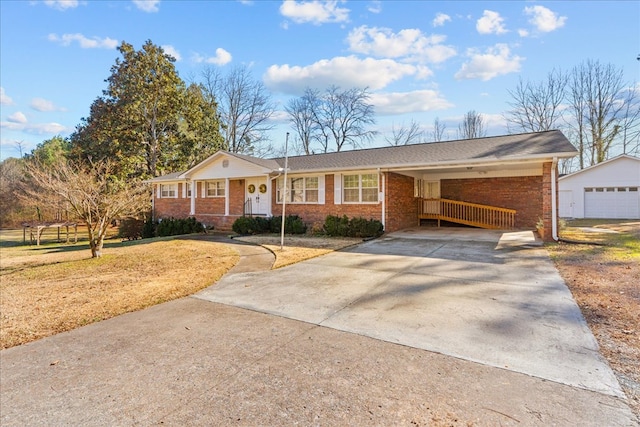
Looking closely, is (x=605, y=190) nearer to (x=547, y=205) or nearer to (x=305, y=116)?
(x=547, y=205)

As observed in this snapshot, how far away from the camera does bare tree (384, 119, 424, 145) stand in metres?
36.8

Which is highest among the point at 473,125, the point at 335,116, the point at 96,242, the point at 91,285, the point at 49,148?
the point at 335,116

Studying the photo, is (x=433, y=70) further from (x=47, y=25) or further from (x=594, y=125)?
(x=594, y=125)

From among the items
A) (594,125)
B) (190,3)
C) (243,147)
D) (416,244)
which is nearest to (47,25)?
(190,3)

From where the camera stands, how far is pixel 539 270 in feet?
21.8

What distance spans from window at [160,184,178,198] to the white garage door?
89.2ft

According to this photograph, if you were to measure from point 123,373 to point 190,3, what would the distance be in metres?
12.7

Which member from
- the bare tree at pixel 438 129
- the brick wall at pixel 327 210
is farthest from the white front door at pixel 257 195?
the bare tree at pixel 438 129

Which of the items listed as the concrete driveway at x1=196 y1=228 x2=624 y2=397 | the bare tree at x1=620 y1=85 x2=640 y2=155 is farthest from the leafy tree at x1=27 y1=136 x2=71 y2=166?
the bare tree at x1=620 y1=85 x2=640 y2=155


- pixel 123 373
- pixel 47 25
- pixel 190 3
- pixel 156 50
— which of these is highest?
pixel 156 50

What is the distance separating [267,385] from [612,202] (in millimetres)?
26689

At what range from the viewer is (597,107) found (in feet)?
85.9

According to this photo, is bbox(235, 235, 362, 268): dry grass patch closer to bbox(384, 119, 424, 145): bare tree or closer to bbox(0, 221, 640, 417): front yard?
bbox(0, 221, 640, 417): front yard

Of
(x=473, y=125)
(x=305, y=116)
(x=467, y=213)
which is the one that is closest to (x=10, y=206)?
(x=305, y=116)
